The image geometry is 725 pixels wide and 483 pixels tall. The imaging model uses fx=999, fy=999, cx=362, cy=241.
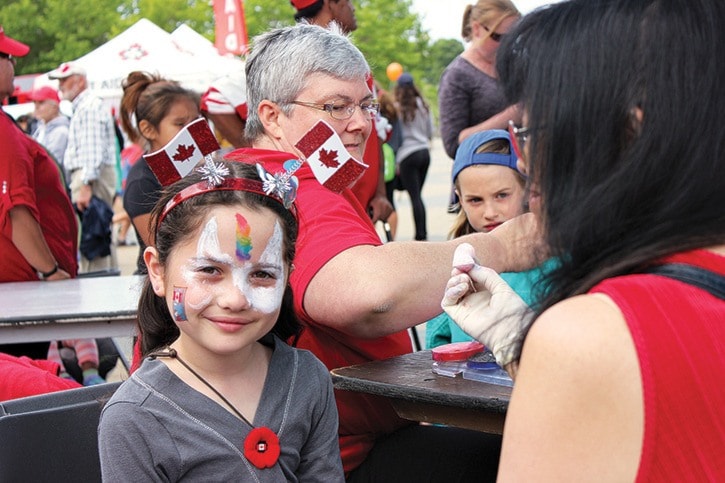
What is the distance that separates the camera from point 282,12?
124ft

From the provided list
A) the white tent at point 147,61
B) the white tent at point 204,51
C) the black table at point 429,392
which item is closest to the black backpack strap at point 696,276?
the black table at point 429,392

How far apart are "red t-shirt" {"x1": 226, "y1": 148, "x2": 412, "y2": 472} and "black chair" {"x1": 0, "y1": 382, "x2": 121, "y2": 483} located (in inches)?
20.1

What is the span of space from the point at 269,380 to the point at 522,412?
3.18 ft

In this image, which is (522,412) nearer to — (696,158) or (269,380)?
(696,158)

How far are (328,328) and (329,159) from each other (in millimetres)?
438

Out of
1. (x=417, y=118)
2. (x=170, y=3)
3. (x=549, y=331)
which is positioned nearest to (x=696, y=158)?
(x=549, y=331)

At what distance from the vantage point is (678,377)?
3.72 feet

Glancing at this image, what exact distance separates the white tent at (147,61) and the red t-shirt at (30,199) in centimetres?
860

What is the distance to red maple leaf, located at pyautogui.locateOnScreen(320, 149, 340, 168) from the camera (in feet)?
8.18

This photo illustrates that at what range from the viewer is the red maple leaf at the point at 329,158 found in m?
2.49

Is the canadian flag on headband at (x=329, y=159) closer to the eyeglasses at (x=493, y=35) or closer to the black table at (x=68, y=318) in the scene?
the black table at (x=68, y=318)

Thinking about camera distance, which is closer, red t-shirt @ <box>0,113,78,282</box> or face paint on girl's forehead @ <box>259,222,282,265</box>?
face paint on girl's forehead @ <box>259,222,282,265</box>

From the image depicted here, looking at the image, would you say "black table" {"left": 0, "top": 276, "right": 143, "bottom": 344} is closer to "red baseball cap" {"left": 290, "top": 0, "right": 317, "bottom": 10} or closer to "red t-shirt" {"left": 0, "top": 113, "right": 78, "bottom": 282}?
"red t-shirt" {"left": 0, "top": 113, "right": 78, "bottom": 282}

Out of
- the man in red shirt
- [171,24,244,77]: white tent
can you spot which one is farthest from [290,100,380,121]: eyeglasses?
[171,24,244,77]: white tent
